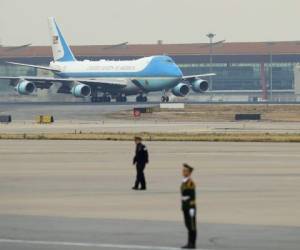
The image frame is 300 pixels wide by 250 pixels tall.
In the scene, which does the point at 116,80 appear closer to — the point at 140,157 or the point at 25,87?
the point at 25,87

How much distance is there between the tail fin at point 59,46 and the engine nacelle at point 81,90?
15627 millimetres

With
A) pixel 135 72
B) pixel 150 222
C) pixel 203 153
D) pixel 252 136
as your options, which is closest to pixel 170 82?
pixel 135 72

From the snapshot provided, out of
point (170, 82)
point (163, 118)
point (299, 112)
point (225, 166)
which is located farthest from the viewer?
point (170, 82)

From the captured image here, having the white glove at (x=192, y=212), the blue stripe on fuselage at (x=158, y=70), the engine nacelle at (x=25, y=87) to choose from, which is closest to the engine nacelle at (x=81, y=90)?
the blue stripe on fuselage at (x=158, y=70)

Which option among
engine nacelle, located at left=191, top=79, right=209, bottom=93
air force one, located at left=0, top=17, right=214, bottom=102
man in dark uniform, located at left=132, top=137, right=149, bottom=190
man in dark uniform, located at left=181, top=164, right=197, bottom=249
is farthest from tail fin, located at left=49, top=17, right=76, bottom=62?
man in dark uniform, located at left=181, top=164, right=197, bottom=249

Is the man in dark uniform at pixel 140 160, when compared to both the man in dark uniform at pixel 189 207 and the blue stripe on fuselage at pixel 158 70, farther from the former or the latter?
the blue stripe on fuselage at pixel 158 70

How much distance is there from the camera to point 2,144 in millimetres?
68312

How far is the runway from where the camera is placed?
2720 cm

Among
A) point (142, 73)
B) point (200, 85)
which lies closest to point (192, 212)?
point (142, 73)

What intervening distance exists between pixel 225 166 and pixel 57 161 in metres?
8.91

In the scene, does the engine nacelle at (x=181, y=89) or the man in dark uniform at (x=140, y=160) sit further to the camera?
the engine nacelle at (x=181, y=89)

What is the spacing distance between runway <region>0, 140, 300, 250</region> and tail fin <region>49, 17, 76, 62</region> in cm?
9661

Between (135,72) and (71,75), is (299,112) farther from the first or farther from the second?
(71,75)

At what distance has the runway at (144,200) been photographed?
27203 mm
